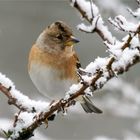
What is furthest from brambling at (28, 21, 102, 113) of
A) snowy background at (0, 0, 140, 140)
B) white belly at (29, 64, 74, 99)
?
snowy background at (0, 0, 140, 140)

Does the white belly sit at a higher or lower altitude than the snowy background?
lower

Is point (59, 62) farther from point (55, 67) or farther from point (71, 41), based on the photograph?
point (71, 41)

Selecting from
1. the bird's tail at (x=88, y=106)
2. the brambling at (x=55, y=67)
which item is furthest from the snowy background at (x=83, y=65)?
the brambling at (x=55, y=67)

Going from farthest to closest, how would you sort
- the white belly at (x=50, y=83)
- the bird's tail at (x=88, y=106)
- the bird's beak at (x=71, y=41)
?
1. the bird's tail at (x=88, y=106)
2. the white belly at (x=50, y=83)
3. the bird's beak at (x=71, y=41)

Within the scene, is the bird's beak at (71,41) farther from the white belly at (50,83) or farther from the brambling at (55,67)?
the white belly at (50,83)

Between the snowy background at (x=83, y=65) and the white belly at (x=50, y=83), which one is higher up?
the snowy background at (x=83, y=65)

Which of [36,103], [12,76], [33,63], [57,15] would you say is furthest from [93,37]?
[36,103]

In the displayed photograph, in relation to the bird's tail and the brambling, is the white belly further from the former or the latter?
the bird's tail
